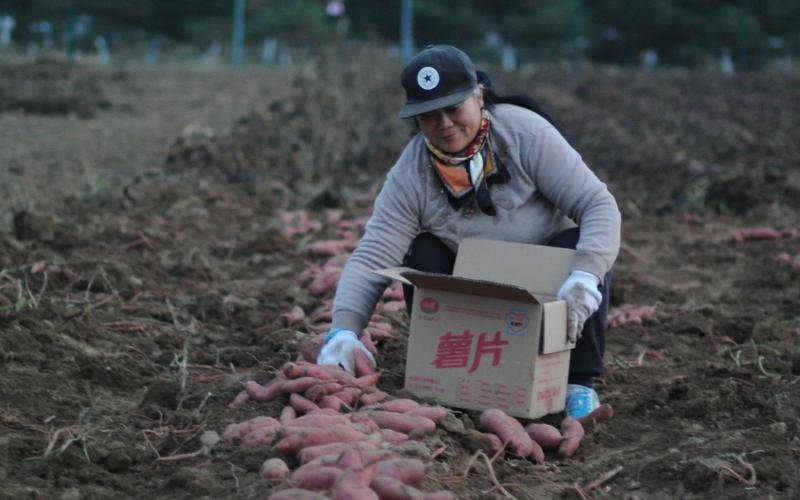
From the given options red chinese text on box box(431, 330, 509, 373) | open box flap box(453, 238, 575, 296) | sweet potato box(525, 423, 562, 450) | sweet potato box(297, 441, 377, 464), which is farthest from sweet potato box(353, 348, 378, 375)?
sweet potato box(297, 441, 377, 464)

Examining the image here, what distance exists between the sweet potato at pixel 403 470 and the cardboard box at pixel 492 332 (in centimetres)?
72

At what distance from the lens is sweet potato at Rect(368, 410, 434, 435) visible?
123 inches

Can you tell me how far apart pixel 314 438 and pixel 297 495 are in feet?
1.42

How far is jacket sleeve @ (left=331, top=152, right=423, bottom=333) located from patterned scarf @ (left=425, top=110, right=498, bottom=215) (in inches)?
4.4

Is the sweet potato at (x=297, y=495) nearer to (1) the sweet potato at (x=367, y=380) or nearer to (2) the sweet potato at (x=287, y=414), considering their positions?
(2) the sweet potato at (x=287, y=414)

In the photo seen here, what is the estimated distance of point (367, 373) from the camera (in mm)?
3592

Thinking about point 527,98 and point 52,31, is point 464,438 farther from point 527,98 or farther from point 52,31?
point 52,31

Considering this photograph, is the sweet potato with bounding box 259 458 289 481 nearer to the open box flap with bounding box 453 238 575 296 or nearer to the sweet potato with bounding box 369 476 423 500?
the sweet potato with bounding box 369 476 423 500

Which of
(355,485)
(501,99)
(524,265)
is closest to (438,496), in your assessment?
(355,485)

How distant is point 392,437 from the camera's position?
3.04 metres

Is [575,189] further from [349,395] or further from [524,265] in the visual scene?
[349,395]

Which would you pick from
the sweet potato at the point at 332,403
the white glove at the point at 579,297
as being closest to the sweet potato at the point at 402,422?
the sweet potato at the point at 332,403

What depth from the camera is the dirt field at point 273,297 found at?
122 inches

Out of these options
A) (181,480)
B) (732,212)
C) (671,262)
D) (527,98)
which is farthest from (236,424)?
(732,212)
